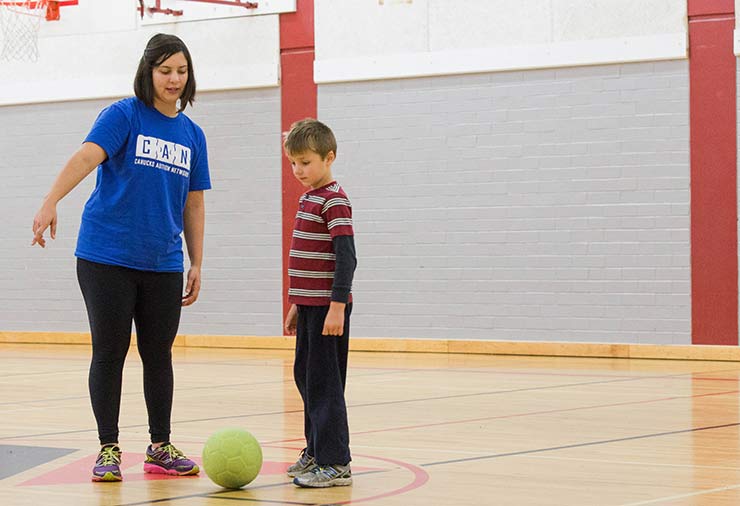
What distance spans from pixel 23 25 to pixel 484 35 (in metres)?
4.76

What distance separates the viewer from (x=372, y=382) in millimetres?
8273

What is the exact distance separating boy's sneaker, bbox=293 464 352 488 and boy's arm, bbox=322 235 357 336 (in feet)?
1.43

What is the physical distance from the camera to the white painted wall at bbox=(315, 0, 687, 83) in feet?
33.6

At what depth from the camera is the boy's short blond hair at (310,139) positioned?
4195 mm

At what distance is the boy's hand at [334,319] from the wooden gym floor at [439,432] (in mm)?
502

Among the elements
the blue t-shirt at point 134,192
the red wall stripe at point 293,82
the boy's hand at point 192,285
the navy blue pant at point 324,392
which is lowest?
the navy blue pant at point 324,392

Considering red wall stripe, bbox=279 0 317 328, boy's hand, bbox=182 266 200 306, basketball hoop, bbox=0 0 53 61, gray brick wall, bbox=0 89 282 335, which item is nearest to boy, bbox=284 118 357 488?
boy's hand, bbox=182 266 200 306

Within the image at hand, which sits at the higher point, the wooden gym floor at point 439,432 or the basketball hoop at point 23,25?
the basketball hoop at point 23,25

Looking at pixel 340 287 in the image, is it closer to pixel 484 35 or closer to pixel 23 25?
pixel 484 35

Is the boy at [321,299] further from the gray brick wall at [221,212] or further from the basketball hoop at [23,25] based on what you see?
the basketball hoop at [23,25]

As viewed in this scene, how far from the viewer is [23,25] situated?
12.6 meters

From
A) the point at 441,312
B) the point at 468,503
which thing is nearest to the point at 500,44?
the point at 441,312

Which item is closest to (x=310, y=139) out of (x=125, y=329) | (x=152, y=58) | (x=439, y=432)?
(x=152, y=58)

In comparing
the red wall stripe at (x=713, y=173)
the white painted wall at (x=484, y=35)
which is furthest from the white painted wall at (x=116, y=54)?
the red wall stripe at (x=713, y=173)
